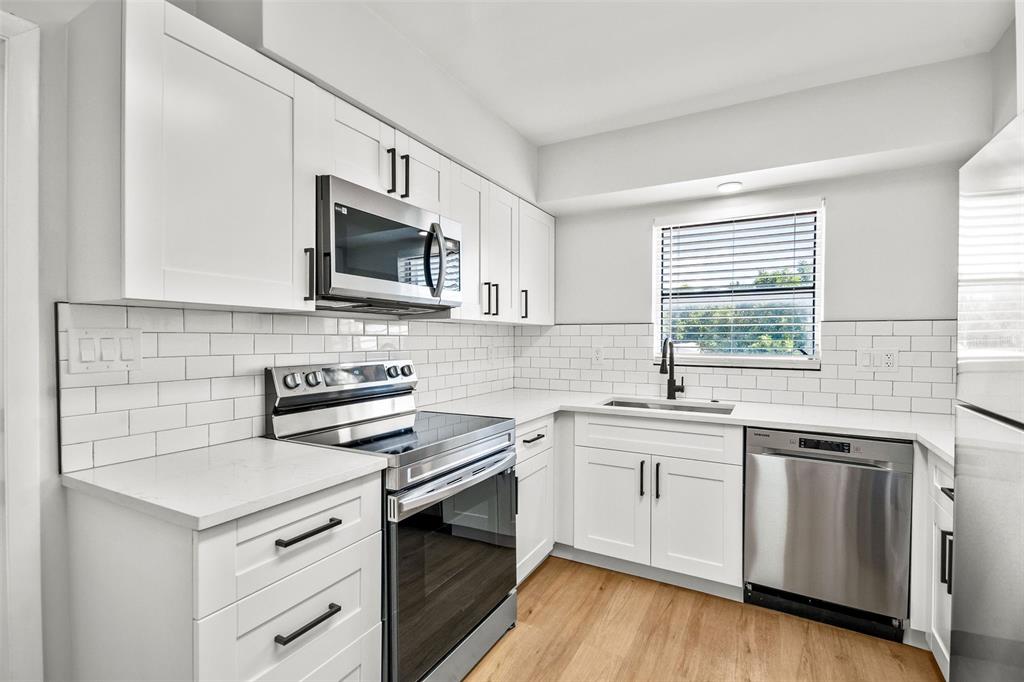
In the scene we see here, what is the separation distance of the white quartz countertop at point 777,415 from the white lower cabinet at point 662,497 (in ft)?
0.23

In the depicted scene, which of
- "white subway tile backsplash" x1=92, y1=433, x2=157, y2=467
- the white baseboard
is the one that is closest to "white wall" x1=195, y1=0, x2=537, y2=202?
"white subway tile backsplash" x1=92, y1=433, x2=157, y2=467

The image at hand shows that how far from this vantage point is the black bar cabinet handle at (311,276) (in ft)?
5.62

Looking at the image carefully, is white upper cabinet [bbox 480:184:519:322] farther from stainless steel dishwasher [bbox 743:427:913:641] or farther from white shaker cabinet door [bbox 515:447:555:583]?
stainless steel dishwasher [bbox 743:427:913:641]

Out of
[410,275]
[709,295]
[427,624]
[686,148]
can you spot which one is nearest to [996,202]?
[410,275]

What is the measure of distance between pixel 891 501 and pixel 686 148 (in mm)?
1925

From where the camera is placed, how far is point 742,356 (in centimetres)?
309

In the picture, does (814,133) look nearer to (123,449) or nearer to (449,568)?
(449,568)

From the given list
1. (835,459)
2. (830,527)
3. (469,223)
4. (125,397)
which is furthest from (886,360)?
(125,397)

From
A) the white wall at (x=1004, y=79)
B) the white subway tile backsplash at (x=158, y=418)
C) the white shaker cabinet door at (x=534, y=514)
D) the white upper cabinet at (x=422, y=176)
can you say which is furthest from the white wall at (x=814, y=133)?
the white subway tile backsplash at (x=158, y=418)

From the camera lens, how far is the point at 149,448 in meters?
1.57

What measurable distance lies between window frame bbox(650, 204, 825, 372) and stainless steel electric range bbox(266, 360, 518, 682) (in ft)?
4.85

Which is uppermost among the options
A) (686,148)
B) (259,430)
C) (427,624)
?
(686,148)

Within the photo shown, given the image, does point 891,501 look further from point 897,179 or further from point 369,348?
point 369,348

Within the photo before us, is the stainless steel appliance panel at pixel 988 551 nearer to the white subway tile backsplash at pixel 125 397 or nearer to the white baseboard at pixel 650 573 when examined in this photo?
the white baseboard at pixel 650 573
